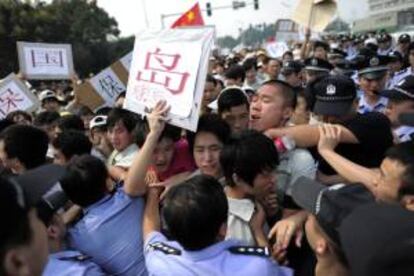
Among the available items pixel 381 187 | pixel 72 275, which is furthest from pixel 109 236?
pixel 381 187

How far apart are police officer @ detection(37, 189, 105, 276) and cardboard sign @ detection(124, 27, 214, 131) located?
0.83 metres

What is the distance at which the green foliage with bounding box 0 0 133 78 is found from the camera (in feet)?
117

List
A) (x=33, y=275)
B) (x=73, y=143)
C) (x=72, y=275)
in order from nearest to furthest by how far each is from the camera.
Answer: (x=33, y=275) < (x=72, y=275) < (x=73, y=143)

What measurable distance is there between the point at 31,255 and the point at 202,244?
2.92 feet

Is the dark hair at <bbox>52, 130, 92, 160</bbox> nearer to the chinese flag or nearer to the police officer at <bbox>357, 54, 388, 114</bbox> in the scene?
the chinese flag

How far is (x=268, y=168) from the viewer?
2.72m

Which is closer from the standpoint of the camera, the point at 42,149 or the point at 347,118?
the point at 347,118

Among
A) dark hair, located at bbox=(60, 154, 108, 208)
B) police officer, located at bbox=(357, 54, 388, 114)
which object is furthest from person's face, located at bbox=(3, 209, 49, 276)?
police officer, located at bbox=(357, 54, 388, 114)

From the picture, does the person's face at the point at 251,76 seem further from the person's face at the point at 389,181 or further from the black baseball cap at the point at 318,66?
the person's face at the point at 389,181

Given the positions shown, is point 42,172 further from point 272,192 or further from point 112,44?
point 112,44

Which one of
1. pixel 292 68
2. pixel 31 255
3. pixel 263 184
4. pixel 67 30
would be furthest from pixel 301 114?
pixel 67 30

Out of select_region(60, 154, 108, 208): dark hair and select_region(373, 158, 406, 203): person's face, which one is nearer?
select_region(373, 158, 406, 203): person's face

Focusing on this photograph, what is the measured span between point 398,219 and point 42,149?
2706mm

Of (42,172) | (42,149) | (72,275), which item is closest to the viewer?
(42,172)
